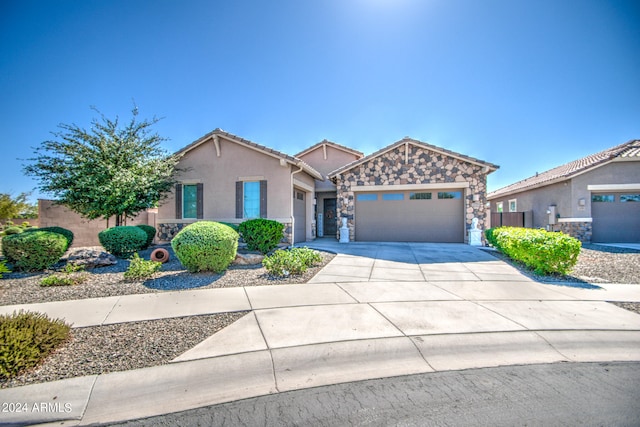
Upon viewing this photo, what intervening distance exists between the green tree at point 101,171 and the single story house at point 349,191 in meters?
1.88

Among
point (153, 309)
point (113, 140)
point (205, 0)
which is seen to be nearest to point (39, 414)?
point (153, 309)

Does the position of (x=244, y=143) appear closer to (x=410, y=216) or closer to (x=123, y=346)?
(x=410, y=216)

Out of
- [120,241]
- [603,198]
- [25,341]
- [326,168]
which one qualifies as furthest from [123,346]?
[603,198]

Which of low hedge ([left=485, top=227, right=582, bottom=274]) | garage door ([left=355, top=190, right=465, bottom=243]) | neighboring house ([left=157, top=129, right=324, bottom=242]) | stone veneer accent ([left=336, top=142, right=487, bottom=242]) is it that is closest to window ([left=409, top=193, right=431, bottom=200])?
garage door ([left=355, top=190, right=465, bottom=243])

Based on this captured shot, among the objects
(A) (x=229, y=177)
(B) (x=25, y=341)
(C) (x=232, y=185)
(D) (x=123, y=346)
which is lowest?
(D) (x=123, y=346)

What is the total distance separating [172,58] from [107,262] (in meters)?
6.95

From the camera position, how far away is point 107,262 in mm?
7891

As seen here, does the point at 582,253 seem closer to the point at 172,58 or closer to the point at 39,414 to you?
the point at 39,414

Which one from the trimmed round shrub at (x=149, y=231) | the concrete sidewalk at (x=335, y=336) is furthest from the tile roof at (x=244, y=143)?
the concrete sidewalk at (x=335, y=336)

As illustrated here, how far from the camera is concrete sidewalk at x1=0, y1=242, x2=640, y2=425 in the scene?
8.70ft

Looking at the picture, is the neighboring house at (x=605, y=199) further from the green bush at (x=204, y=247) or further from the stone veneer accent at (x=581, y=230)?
the green bush at (x=204, y=247)

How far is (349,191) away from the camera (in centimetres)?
1406

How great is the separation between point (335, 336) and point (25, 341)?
3.48 m

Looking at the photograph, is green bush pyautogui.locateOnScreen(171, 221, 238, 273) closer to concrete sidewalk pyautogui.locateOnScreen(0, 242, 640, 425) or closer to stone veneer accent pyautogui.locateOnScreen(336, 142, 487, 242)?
concrete sidewalk pyautogui.locateOnScreen(0, 242, 640, 425)
